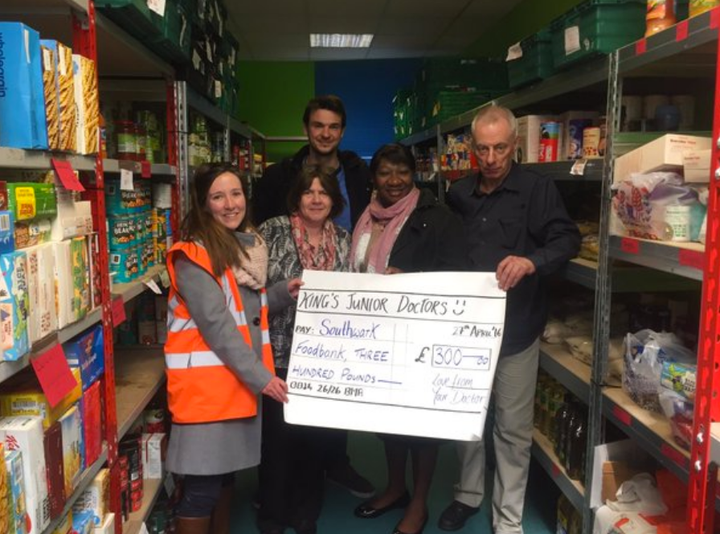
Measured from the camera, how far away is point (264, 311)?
240cm

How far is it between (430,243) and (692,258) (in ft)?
3.75

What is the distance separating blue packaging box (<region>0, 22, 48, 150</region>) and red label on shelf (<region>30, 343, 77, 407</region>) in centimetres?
47

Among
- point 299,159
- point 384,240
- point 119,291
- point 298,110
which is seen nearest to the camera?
point 119,291

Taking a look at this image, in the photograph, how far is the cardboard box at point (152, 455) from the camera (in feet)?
8.34

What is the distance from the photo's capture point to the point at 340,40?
7801 millimetres

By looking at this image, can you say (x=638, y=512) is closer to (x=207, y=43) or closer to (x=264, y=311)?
(x=264, y=311)

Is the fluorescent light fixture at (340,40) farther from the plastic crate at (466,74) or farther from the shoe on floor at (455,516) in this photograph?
the shoe on floor at (455,516)

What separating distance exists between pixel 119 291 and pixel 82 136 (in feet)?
2.13

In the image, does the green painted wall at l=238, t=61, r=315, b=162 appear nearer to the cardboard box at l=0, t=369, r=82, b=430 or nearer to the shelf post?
the cardboard box at l=0, t=369, r=82, b=430

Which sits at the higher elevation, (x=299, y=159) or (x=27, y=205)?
(x=299, y=159)

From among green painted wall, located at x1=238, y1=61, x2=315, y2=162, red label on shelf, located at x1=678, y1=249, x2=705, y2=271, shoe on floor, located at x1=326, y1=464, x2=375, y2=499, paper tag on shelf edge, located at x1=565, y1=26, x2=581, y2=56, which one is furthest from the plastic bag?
green painted wall, located at x1=238, y1=61, x2=315, y2=162

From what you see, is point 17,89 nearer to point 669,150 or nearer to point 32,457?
point 32,457

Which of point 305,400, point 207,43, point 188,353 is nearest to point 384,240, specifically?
point 305,400

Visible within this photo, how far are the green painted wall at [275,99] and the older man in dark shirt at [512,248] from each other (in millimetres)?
6380
